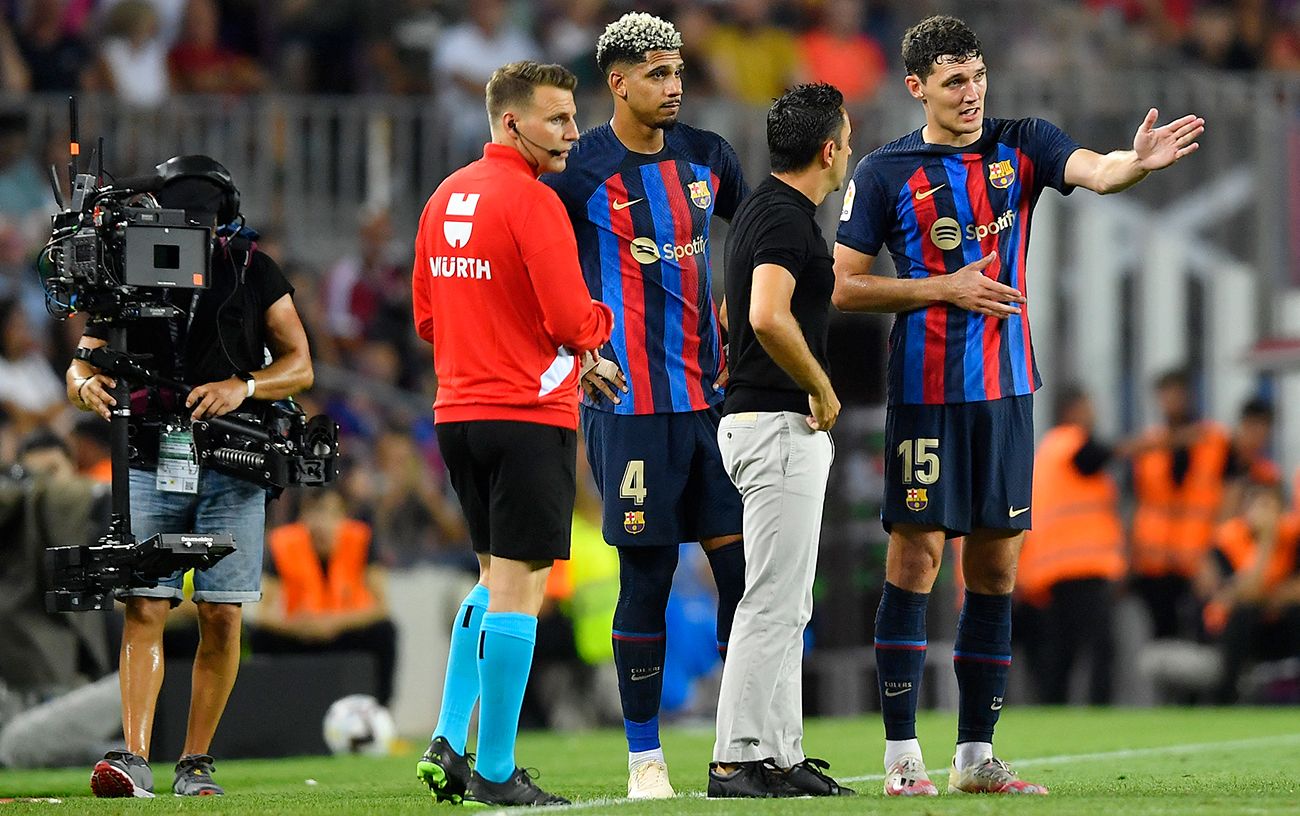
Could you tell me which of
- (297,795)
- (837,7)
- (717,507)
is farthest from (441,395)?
(837,7)

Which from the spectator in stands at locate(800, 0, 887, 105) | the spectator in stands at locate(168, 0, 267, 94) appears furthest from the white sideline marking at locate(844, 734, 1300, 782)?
the spectator in stands at locate(168, 0, 267, 94)

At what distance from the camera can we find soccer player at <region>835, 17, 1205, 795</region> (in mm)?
7035

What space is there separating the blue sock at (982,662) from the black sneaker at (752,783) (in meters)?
0.76

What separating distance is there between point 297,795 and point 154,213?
→ 2.18 meters

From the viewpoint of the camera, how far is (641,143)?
7465 millimetres

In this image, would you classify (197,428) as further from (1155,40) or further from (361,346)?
(1155,40)

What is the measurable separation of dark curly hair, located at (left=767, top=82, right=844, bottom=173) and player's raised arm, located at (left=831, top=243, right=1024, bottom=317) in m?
0.51

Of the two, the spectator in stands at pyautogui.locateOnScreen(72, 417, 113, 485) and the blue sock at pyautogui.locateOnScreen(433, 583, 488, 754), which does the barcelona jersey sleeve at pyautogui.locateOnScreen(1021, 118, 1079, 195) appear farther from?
the spectator in stands at pyautogui.locateOnScreen(72, 417, 113, 485)

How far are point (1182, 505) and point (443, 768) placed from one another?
30.7 ft

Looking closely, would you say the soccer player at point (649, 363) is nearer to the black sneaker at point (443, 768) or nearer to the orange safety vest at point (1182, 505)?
the black sneaker at point (443, 768)

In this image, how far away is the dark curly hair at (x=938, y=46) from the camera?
23.2 feet

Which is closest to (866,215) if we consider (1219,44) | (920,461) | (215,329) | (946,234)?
(946,234)

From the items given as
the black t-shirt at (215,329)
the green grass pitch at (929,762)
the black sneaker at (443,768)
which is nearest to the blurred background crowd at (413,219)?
the green grass pitch at (929,762)

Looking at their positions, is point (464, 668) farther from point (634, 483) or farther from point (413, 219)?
point (413, 219)
